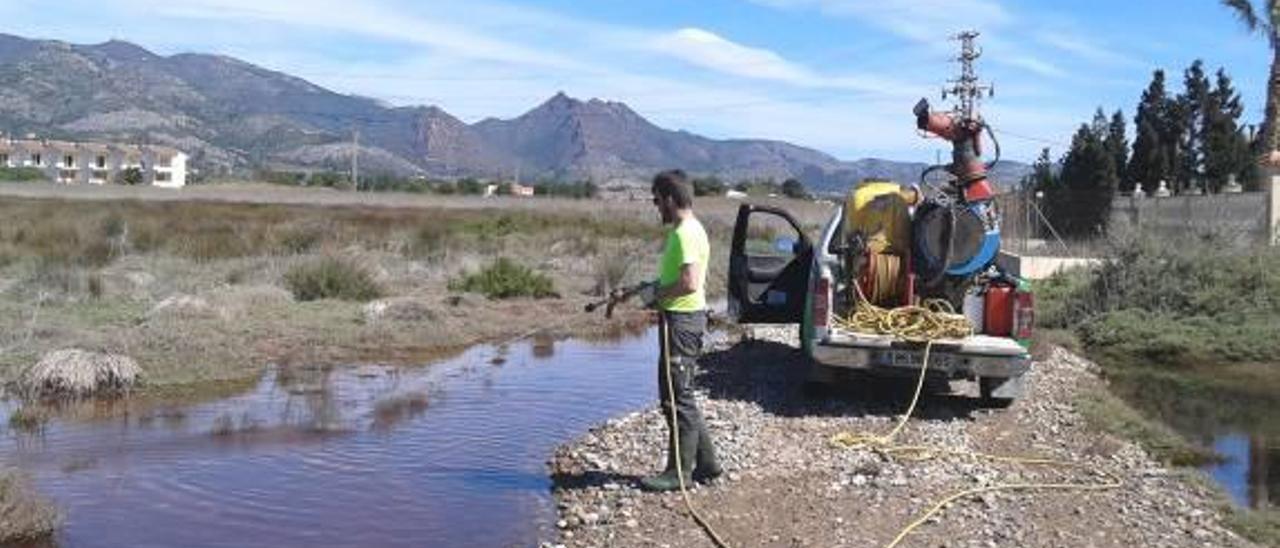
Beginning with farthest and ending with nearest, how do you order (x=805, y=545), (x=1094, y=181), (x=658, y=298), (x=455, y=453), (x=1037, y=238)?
(x=1094, y=181)
(x=1037, y=238)
(x=455, y=453)
(x=658, y=298)
(x=805, y=545)

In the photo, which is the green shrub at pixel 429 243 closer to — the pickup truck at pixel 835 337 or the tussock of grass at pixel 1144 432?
the pickup truck at pixel 835 337

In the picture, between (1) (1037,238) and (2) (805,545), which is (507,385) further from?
(1) (1037,238)

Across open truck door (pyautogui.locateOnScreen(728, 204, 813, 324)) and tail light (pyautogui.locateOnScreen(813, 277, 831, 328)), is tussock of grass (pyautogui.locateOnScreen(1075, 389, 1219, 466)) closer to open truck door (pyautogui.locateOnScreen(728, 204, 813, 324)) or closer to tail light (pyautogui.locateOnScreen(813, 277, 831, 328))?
tail light (pyautogui.locateOnScreen(813, 277, 831, 328))

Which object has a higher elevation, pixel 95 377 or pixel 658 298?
pixel 658 298

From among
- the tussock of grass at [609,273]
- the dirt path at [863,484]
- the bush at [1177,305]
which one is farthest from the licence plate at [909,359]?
the tussock of grass at [609,273]

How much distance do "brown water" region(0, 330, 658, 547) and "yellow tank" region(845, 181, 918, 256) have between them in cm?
318

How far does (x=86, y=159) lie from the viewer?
149625 millimetres

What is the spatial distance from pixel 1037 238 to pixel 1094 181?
13.3m

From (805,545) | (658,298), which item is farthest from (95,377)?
(805,545)

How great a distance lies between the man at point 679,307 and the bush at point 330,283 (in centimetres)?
1519

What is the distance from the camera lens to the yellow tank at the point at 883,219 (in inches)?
512

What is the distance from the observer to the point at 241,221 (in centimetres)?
4694

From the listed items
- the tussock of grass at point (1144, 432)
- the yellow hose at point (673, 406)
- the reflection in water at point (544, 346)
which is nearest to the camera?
the yellow hose at point (673, 406)

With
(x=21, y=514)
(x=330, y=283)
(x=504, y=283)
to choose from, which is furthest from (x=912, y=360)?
(x=504, y=283)
